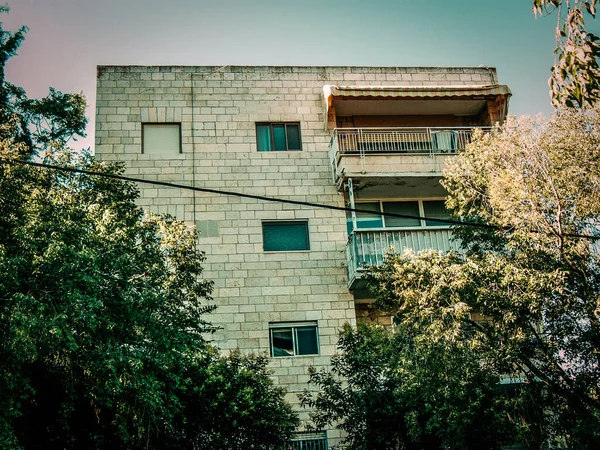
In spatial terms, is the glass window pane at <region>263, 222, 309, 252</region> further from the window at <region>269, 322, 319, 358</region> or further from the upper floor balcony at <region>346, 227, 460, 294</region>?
the window at <region>269, 322, 319, 358</region>

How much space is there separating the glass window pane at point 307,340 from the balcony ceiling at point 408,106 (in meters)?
6.80

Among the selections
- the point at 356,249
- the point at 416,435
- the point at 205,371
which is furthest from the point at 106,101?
the point at 416,435

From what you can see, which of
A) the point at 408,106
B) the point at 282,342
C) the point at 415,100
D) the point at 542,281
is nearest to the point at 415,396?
the point at 542,281

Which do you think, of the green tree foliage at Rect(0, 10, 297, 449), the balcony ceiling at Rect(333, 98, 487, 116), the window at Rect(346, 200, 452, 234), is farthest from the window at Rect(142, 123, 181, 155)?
the window at Rect(346, 200, 452, 234)

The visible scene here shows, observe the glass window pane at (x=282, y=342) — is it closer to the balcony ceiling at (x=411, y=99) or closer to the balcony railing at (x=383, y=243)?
the balcony railing at (x=383, y=243)

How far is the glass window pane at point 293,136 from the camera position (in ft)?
72.5

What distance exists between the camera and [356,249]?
19562 millimetres

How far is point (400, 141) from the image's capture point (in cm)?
2186

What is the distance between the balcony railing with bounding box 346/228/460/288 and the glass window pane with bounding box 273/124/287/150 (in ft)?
12.6

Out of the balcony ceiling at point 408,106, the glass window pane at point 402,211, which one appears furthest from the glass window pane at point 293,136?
the glass window pane at point 402,211

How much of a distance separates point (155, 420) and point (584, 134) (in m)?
9.77

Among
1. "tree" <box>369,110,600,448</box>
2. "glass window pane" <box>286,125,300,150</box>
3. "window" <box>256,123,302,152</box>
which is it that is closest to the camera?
"tree" <box>369,110,600,448</box>

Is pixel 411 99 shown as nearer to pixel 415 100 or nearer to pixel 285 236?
pixel 415 100

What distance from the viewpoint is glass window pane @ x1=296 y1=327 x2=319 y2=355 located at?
1966cm
